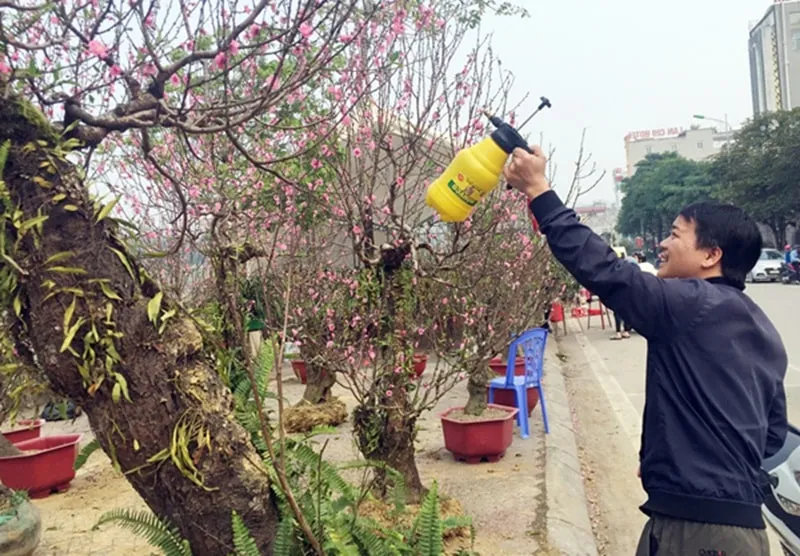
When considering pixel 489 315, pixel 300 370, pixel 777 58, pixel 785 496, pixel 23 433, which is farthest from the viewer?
pixel 777 58

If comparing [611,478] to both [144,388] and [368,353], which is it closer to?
[368,353]

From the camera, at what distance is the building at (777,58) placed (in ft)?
192

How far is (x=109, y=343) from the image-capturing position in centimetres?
218

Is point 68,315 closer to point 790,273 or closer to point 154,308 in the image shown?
point 154,308

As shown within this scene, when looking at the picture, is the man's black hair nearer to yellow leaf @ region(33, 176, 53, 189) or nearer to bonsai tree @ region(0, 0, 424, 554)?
bonsai tree @ region(0, 0, 424, 554)

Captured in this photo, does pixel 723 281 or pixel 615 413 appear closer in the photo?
pixel 723 281

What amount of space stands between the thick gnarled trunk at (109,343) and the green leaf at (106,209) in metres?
0.02

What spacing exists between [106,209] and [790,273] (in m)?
27.1

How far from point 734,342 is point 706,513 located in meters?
0.45

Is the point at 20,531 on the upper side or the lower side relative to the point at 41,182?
lower

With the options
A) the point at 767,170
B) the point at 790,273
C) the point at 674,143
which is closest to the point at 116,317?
the point at 790,273

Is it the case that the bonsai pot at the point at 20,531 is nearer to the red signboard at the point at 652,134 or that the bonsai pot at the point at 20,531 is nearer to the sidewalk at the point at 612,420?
the sidewalk at the point at 612,420

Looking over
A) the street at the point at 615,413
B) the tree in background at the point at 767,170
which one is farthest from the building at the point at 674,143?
the street at the point at 615,413

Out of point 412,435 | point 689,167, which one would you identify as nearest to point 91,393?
point 412,435
